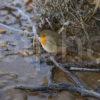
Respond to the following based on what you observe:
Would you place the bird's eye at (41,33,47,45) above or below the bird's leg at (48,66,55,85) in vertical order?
above

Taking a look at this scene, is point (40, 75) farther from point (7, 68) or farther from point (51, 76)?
point (7, 68)

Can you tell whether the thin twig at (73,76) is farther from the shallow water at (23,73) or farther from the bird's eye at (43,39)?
the bird's eye at (43,39)

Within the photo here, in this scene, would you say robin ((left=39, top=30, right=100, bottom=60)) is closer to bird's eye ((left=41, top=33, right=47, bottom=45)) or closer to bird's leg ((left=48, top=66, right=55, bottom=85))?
bird's eye ((left=41, top=33, right=47, bottom=45))

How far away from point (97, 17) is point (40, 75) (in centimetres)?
109

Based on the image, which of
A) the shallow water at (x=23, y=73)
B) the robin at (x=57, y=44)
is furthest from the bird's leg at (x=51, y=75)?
the robin at (x=57, y=44)

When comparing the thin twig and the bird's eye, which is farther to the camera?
the bird's eye

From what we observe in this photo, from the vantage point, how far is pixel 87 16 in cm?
413

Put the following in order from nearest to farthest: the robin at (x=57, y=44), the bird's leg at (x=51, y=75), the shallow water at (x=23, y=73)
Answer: the shallow water at (x=23, y=73)
the bird's leg at (x=51, y=75)
the robin at (x=57, y=44)

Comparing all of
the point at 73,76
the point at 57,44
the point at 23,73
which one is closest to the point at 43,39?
the point at 57,44

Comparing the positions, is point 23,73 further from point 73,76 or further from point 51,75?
point 73,76

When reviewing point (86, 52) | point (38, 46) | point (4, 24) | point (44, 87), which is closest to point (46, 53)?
point (38, 46)

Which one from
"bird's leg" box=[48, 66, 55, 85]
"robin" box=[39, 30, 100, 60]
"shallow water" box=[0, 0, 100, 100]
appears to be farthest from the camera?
"robin" box=[39, 30, 100, 60]

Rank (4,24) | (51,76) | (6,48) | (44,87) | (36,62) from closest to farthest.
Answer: (44,87) < (51,76) < (36,62) < (6,48) < (4,24)

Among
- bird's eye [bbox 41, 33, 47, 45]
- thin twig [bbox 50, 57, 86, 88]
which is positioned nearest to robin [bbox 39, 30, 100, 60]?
bird's eye [bbox 41, 33, 47, 45]
